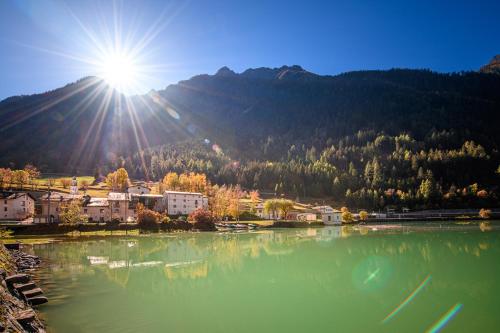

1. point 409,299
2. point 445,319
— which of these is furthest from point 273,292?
point 445,319

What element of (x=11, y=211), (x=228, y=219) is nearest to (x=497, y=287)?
(x=228, y=219)

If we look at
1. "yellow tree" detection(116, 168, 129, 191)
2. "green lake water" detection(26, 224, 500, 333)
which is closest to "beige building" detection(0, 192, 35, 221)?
"yellow tree" detection(116, 168, 129, 191)

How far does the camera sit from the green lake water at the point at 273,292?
16500 millimetres

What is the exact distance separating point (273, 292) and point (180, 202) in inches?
3078

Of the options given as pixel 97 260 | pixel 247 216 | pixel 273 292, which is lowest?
pixel 247 216

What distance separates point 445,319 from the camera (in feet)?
55.4

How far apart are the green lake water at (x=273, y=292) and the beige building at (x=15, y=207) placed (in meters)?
51.8

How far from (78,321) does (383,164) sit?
596ft

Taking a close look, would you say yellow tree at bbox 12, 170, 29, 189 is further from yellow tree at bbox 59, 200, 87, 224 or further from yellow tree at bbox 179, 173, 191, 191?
yellow tree at bbox 59, 200, 87, 224

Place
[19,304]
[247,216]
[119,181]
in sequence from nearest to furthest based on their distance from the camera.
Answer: [19,304]
[247,216]
[119,181]

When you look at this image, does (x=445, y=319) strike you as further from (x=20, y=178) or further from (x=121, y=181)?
(x=20, y=178)

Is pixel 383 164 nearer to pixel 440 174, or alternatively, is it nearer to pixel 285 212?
pixel 440 174

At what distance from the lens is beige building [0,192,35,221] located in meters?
81.6

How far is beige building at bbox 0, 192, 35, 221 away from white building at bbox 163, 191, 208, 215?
107 feet
